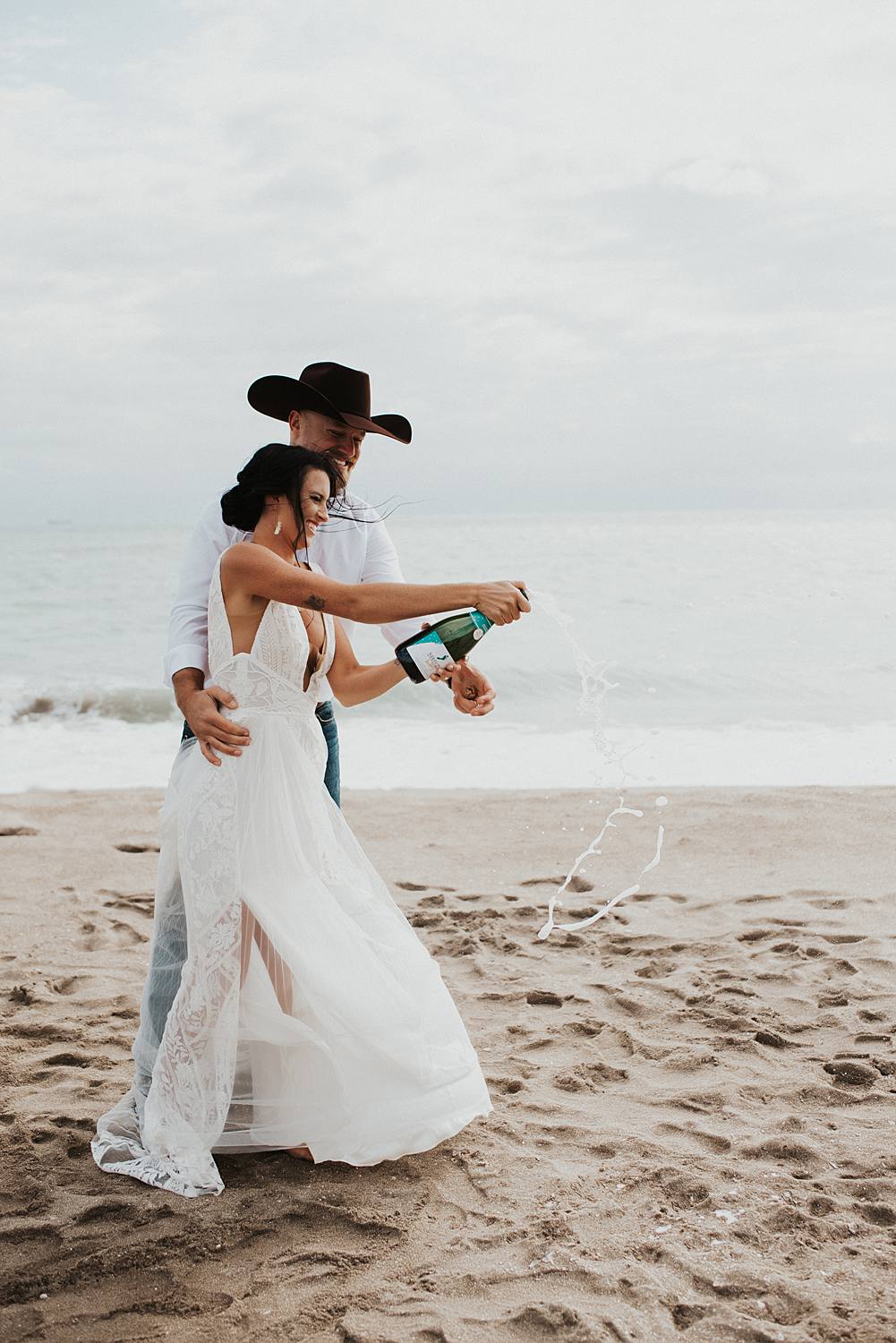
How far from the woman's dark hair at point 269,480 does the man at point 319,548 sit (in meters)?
0.25

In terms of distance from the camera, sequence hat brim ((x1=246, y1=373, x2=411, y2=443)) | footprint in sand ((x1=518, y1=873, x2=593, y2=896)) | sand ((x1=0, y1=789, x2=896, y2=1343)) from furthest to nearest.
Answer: footprint in sand ((x1=518, y1=873, x2=593, y2=896)) → hat brim ((x1=246, y1=373, x2=411, y2=443)) → sand ((x1=0, y1=789, x2=896, y2=1343))

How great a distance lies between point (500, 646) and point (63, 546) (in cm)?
3062

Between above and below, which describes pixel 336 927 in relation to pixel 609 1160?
above

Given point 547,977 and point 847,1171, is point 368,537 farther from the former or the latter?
point 847,1171

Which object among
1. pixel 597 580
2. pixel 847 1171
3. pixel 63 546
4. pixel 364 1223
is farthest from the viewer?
pixel 63 546

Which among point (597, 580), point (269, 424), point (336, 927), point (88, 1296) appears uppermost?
point (269, 424)

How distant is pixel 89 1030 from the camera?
3998 millimetres

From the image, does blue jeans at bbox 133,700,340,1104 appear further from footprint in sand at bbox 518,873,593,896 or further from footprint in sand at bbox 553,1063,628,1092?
footprint in sand at bbox 518,873,593,896

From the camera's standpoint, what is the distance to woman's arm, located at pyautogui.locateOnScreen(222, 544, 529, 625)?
286cm

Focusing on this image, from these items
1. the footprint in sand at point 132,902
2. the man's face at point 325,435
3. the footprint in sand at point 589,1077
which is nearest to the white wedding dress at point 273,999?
the footprint in sand at point 589,1077

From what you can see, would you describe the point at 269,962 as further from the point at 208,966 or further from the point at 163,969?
the point at 163,969

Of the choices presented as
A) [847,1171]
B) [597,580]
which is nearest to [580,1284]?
[847,1171]

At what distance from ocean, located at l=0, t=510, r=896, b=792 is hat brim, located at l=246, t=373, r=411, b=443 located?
862 mm

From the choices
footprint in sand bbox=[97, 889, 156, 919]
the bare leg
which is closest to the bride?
the bare leg
